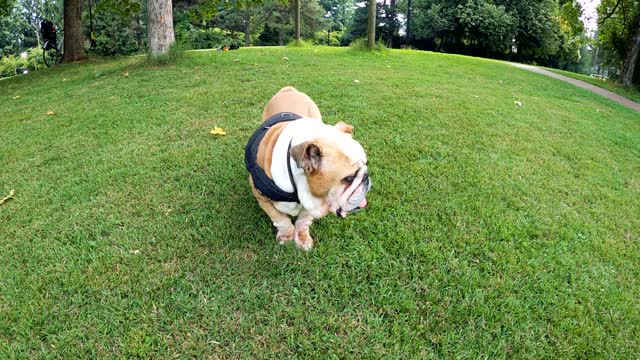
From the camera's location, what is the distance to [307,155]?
6.71 ft

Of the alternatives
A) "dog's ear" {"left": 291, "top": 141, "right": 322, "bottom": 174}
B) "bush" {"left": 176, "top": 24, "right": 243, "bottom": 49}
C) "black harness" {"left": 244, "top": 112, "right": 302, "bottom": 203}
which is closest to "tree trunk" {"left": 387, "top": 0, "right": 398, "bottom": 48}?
"bush" {"left": 176, "top": 24, "right": 243, "bottom": 49}

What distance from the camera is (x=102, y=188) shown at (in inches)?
143

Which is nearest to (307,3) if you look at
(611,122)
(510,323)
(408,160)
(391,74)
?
(391,74)

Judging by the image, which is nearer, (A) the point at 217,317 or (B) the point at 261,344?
(B) the point at 261,344

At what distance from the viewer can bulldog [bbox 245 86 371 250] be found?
2107 millimetres

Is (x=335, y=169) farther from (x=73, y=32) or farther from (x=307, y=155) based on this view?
(x=73, y=32)

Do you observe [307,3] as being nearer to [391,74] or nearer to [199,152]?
[391,74]

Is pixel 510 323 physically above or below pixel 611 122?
below

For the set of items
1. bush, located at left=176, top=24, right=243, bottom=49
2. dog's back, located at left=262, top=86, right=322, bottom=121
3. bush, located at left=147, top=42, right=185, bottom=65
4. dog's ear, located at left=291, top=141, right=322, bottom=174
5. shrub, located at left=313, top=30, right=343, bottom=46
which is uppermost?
shrub, located at left=313, top=30, right=343, bottom=46

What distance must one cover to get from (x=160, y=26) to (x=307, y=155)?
8011 mm

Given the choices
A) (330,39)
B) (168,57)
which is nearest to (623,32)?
(168,57)

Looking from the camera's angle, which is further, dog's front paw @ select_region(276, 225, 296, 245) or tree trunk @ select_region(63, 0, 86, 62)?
tree trunk @ select_region(63, 0, 86, 62)

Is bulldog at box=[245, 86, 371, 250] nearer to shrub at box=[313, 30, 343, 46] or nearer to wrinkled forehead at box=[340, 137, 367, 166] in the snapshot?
wrinkled forehead at box=[340, 137, 367, 166]

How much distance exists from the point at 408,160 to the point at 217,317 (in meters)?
2.70
